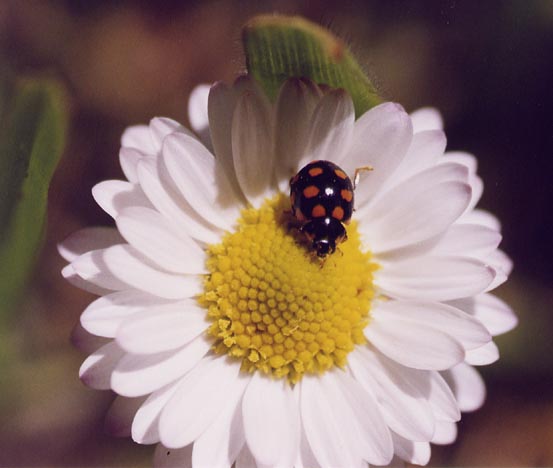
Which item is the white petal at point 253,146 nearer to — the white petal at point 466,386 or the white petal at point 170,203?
the white petal at point 170,203

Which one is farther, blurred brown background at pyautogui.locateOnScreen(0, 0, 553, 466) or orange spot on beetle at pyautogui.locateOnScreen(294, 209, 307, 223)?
blurred brown background at pyautogui.locateOnScreen(0, 0, 553, 466)

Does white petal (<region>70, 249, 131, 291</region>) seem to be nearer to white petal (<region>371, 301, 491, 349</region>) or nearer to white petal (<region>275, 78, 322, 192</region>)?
white petal (<region>275, 78, 322, 192</region>)

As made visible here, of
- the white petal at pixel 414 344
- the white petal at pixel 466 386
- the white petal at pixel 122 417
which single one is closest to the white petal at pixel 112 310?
the white petal at pixel 122 417

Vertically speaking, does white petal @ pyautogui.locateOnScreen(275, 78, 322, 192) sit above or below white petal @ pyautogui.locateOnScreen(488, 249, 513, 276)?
above

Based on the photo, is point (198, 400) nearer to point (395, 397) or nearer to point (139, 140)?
point (395, 397)

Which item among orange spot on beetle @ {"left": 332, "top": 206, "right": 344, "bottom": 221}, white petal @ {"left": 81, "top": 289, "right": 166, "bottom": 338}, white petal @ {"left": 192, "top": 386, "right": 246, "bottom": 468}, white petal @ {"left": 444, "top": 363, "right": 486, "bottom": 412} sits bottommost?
white petal @ {"left": 444, "top": 363, "right": 486, "bottom": 412}

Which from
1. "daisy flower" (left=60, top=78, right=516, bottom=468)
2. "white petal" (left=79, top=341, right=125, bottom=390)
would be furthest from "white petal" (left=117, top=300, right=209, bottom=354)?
"white petal" (left=79, top=341, right=125, bottom=390)

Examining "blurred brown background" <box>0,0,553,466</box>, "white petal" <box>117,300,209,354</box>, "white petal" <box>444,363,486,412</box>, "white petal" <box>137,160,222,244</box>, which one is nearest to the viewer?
"white petal" <box>117,300,209,354</box>
